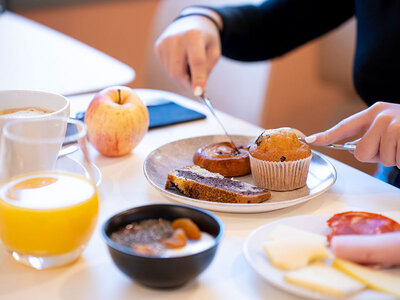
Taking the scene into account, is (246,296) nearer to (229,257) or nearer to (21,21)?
(229,257)

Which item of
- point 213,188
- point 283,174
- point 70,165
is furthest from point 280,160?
point 70,165

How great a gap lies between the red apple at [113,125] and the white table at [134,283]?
29mm

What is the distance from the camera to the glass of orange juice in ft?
1.97

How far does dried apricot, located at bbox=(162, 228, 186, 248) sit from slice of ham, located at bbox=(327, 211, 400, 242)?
0.66 ft

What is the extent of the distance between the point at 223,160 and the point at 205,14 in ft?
2.05

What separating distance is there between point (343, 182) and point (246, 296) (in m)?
0.42

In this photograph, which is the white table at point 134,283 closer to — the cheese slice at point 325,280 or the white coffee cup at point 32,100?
the cheese slice at point 325,280

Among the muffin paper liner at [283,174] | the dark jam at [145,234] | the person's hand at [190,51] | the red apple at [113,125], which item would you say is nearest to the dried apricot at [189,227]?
the dark jam at [145,234]

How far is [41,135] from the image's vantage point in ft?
2.06

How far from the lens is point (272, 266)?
61 centimetres

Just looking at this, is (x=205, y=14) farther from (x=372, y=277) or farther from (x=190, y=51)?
(x=372, y=277)

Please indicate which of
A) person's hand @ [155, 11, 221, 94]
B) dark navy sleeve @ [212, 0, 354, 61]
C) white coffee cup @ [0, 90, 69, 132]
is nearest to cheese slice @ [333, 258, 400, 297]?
white coffee cup @ [0, 90, 69, 132]

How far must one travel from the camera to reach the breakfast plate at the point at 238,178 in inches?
30.7

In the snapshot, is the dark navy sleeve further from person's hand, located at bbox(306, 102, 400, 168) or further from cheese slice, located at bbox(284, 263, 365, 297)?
cheese slice, located at bbox(284, 263, 365, 297)
